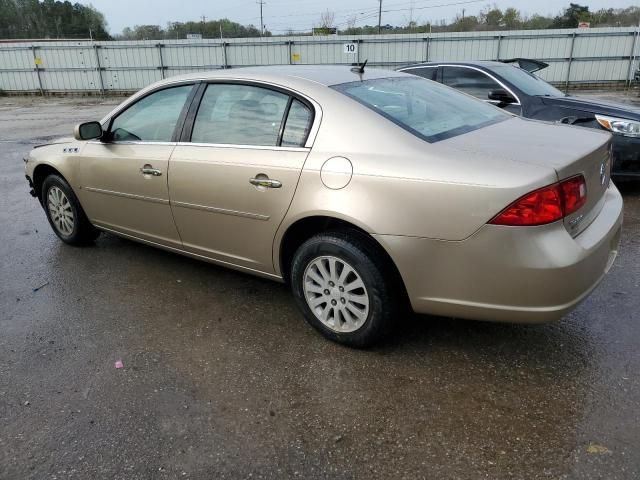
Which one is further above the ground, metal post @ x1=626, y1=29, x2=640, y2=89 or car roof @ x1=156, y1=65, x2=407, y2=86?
car roof @ x1=156, y1=65, x2=407, y2=86

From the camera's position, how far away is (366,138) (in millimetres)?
2844

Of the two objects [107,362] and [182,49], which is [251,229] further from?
[182,49]

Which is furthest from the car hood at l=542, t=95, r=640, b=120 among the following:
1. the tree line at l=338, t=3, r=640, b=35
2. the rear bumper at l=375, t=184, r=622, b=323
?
the tree line at l=338, t=3, r=640, b=35

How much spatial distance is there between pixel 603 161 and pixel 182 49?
73.3ft

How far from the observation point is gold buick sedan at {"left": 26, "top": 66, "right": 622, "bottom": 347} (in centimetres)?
246

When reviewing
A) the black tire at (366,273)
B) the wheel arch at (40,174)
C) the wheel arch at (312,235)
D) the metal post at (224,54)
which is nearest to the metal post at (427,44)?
the metal post at (224,54)

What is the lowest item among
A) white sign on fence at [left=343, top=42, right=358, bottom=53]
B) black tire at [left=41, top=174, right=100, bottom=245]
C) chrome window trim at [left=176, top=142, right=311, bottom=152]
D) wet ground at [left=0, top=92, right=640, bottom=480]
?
wet ground at [left=0, top=92, right=640, bottom=480]

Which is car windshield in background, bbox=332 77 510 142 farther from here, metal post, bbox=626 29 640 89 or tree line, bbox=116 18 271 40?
tree line, bbox=116 18 271 40

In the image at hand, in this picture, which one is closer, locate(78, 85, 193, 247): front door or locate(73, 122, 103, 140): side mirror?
locate(78, 85, 193, 247): front door

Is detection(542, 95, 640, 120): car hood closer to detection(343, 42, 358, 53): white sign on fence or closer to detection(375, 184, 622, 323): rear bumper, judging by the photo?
detection(375, 184, 622, 323): rear bumper

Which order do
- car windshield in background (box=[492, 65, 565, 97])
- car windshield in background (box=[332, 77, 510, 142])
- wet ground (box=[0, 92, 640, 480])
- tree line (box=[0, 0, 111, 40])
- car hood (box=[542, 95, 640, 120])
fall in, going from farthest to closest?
tree line (box=[0, 0, 111, 40]), car windshield in background (box=[492, 65, 565, 97]), car hood (box=[542, 95, 640, 120]), car windshield in background (box=[332, 77, 510, 142]), wet ground (box=[0, 92, 640, 480])

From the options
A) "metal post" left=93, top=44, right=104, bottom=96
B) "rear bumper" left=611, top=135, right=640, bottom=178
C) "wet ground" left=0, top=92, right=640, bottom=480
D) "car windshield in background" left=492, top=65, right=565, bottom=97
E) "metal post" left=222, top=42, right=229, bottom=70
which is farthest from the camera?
"metal post" left=93, top=44, right=104, bottom=96

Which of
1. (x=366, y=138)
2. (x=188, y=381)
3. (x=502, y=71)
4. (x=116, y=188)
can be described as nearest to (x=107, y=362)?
(x=188, y=381)

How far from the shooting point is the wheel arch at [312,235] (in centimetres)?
283
